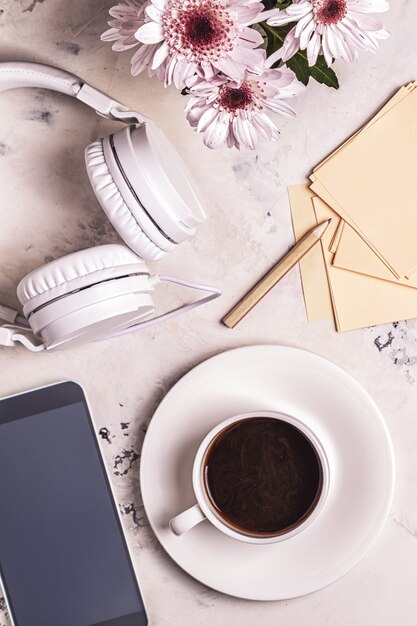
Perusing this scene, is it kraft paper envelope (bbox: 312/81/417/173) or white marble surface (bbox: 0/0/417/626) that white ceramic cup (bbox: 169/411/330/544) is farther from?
kraft paper envelope (bbox: 312/81/417/173)

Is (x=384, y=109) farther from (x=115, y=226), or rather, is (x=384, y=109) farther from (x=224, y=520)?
(x=224, y=520)

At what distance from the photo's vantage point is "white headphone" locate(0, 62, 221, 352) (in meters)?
0.67

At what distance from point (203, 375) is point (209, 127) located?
10.4 inches

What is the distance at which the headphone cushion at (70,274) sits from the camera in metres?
→ 0.67

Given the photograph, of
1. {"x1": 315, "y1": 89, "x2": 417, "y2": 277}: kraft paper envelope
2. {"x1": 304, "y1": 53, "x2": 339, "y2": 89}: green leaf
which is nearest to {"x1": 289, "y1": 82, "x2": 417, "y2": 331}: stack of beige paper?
{"x1": 315, "y1": 89, "x2": 417, "y2": 277}: kraft paper envelope

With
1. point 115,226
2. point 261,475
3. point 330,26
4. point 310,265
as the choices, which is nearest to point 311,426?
point 261,475

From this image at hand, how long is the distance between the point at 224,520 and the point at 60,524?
0.21 m

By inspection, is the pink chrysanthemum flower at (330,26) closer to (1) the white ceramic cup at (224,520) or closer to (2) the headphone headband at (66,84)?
(2) the headphone headband at (66,84)

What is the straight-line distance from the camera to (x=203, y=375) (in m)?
0.76

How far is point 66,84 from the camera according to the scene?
2.30 ft

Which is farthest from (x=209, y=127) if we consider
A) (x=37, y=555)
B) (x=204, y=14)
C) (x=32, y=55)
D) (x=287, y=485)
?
(x=37, y=555)

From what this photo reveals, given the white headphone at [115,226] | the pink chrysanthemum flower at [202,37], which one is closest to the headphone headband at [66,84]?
the white headphone at [115,226]

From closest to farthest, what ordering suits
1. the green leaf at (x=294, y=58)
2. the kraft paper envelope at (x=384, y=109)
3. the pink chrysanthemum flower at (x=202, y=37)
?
1. the pink chrysanthemum flower at (x=202, y=37)
2. the green leaf at (x=294, y=58)
3. the kraft paper envelope at (x=384, y=109)

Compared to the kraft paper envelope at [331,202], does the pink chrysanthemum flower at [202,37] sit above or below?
above
